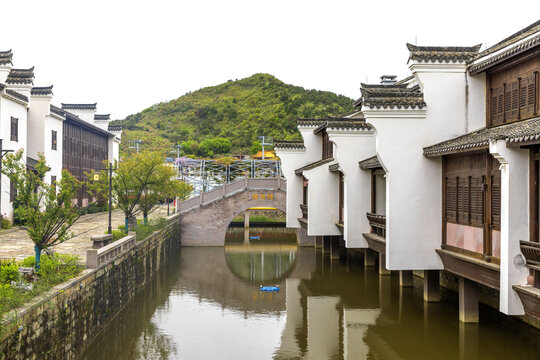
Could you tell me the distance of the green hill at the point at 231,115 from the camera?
244 feet

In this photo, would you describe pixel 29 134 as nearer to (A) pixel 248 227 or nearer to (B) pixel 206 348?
(B) pixel 206 348

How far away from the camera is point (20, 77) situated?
26.7m

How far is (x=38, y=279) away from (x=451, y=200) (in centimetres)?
1047

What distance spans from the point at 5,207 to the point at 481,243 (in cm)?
2045

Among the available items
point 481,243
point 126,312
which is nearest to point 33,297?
point 126,312

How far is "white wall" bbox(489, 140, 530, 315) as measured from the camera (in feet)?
34.1

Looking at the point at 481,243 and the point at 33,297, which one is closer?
the point at 33,297

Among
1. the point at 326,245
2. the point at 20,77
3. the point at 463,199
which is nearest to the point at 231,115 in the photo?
the point at 326,245

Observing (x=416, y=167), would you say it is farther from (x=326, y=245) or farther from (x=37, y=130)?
(x=37, y=130)

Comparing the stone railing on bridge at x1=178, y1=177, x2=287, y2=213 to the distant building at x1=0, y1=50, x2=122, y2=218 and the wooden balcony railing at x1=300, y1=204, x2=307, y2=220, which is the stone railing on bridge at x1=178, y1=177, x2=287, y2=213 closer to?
the wooden balcony railing at x1=300, y1=204, x2=307, y2=220

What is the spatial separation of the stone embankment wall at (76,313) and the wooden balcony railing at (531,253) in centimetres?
921

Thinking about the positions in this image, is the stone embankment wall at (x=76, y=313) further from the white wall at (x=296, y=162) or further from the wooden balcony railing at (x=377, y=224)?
the white wall at (x=296, y=162)

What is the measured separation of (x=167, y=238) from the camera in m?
29.2

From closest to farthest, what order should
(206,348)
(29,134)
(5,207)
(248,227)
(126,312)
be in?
1. (206,348)
2. (126,312)
3. (5,207)
4. (29,134)
5. (248,227)
